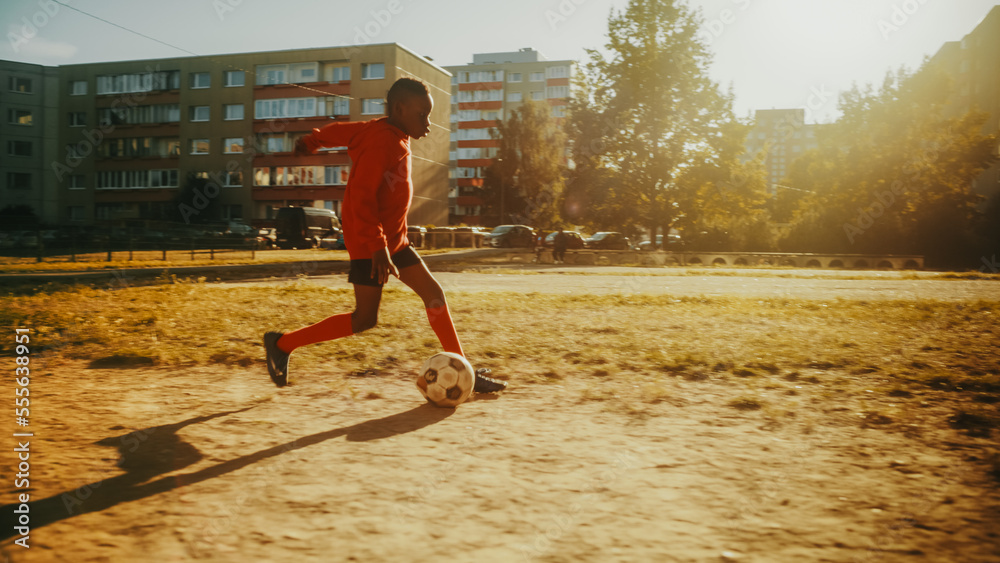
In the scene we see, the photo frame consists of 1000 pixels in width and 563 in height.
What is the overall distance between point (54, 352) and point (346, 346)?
8.34 feet

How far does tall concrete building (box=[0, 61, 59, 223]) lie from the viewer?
6450 centimetres

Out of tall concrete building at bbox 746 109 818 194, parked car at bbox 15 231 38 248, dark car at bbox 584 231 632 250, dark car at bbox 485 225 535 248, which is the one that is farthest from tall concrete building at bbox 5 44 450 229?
tall concrete building at bbox 746 109 818 194

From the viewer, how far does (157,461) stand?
3.27 m

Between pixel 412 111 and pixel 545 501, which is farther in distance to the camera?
pixel 412 111

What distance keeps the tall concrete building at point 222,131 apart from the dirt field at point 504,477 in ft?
180

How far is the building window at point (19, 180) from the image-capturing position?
64250 millimetres

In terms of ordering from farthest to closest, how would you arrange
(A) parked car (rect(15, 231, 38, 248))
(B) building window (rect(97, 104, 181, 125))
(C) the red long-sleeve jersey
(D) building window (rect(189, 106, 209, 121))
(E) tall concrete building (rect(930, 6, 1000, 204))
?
1. (B) building window (rect(97, 104, 181, 125))
2. (D) building window (rect(189, 106, 209, 121))
3. (E) tall concrete building (rect(930, 6, 1000, 204))
4. (A) parked car (rect(15, 231, 38, 248))
5. (C) the red long-sleeve jersey

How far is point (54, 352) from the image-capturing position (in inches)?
252

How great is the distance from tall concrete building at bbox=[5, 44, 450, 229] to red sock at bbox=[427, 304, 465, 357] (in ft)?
178

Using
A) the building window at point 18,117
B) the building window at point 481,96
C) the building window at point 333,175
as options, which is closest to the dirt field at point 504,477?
the building window at point 333,175

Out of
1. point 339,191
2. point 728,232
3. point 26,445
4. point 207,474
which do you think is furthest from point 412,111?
point 339,191

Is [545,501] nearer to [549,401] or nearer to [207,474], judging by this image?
[207,474]

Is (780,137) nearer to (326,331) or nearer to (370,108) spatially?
(370,108)

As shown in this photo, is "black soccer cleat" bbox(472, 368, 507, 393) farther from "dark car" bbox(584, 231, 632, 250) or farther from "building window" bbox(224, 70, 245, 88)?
"building window" bbox(224, 70, 245, 88)
